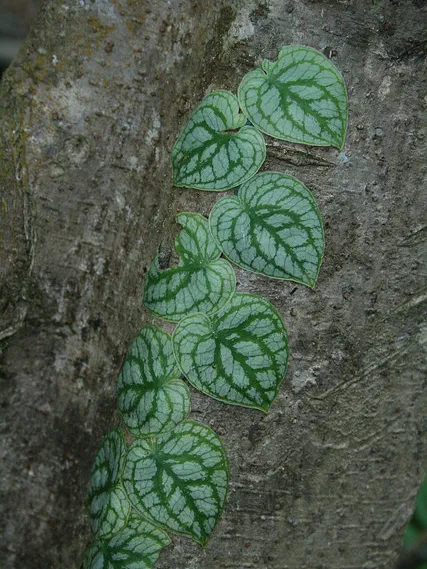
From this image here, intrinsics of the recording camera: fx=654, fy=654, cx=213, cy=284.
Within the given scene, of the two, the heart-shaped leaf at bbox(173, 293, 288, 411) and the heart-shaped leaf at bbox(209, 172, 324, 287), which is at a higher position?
the heart-shaped leaf at bbox(209, 172, 324, 287)

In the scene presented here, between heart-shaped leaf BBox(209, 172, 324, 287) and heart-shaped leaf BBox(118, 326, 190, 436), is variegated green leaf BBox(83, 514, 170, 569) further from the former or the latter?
heart-shaped leaf BBox(209, 172, 324, 287)

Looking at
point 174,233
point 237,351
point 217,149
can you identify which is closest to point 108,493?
point 237,351

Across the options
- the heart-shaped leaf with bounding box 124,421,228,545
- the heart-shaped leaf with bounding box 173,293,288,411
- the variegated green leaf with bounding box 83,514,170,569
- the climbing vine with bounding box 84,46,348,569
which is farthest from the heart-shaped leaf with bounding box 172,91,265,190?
the variegated green leaf with bounding box 83,514,170,569

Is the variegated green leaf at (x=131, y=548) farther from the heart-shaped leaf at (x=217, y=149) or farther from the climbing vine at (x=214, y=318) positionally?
the heart-shaped leaf at (x=217, y=149)

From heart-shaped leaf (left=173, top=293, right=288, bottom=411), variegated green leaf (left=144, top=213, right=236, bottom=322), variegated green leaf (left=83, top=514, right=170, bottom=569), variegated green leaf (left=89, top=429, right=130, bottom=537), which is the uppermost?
variegated green leaf (left=144, top=213, right=236, bottom=322)

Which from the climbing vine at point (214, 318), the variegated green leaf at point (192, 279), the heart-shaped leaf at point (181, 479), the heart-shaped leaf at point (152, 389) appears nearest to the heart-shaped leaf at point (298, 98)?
the climbing vine at point (214, 318)

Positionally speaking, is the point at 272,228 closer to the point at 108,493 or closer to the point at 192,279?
the point at 192,279

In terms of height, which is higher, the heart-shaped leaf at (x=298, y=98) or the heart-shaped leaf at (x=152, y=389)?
the heart-shaped leaf at (x=298, y=98)
